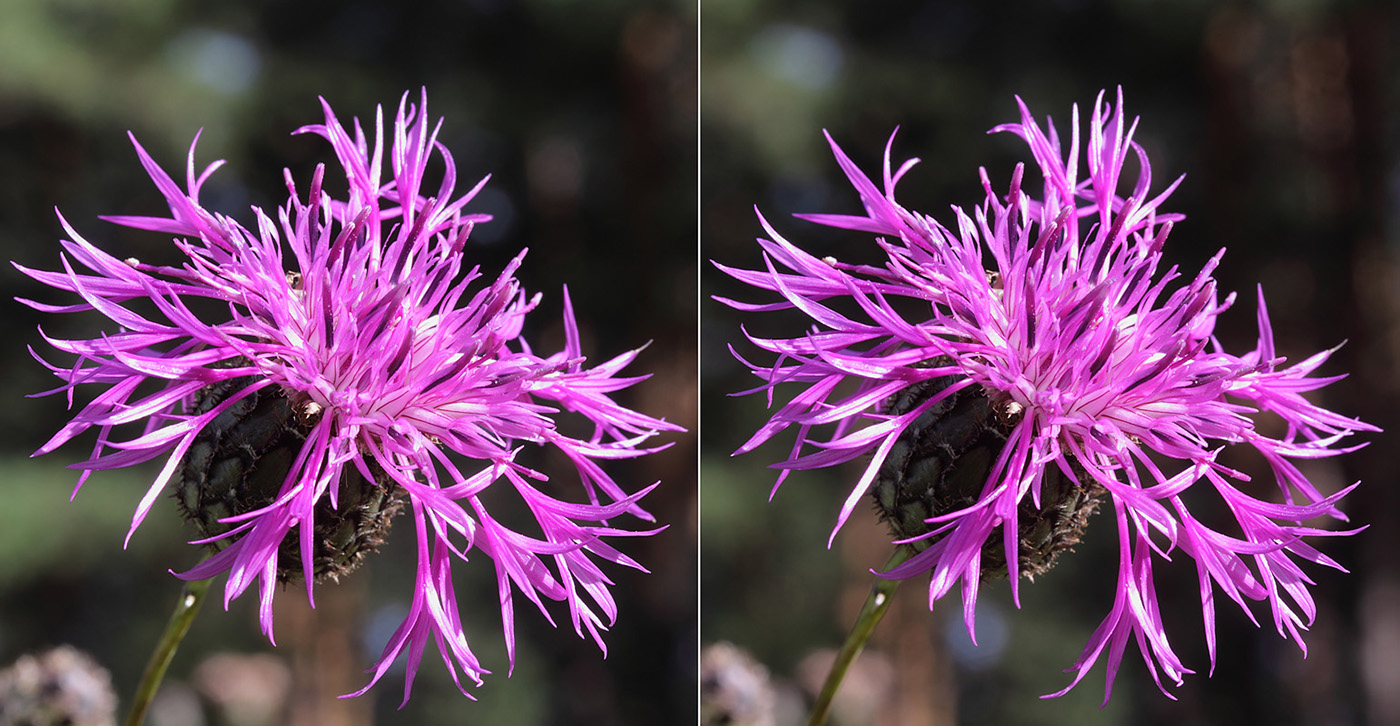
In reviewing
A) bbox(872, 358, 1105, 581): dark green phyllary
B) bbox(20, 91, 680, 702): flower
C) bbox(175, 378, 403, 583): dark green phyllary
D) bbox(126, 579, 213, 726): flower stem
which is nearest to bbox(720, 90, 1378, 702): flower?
bbox(872, 358, 1105, 581): dark green phyllary

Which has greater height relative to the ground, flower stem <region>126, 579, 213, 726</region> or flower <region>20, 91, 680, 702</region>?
flower <region>20, 91, 680, 702</region>

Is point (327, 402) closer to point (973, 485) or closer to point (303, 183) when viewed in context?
point (303, 183)

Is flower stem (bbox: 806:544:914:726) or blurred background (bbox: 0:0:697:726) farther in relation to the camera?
blurred background (bbox: 0:0:697:726)

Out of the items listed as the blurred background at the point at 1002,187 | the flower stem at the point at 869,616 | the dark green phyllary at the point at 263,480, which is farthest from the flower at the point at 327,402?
the blurred background at the point at 1002,187

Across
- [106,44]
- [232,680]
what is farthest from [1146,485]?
[106,44]

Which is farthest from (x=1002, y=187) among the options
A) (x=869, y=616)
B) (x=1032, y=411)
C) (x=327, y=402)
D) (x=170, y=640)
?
→ (x=170, y=640)

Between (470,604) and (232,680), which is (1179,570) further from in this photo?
(232,680)

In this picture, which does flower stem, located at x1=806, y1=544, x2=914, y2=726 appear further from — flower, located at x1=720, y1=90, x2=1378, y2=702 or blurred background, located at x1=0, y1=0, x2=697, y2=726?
blurred background, located at x1=0, y1=0, x2=697, y2=726
